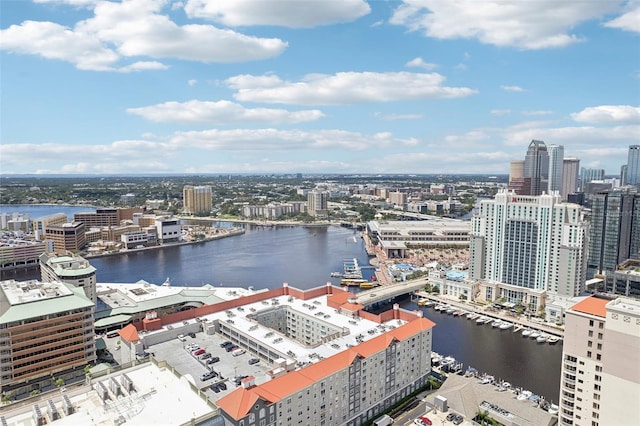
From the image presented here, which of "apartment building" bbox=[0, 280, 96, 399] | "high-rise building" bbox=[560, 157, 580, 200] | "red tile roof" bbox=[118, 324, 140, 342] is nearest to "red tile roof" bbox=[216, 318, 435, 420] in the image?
"red tile roof" bbox=[118, 324, 140, 342]

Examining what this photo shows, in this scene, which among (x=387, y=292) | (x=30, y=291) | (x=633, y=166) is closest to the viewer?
(x=30, y=291)

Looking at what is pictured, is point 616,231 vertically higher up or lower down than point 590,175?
lower down

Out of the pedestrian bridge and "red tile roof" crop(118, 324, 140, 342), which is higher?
"red tile roof" crop(118, 324, 140, 342)

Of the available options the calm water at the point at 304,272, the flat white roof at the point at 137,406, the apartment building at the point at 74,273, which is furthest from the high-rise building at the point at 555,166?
the flat white roof at the point at 137,406

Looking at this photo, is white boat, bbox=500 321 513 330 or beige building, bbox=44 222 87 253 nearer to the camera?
white boat, bbox=500 321 513 330

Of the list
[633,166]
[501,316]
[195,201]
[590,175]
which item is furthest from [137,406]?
[590,175]

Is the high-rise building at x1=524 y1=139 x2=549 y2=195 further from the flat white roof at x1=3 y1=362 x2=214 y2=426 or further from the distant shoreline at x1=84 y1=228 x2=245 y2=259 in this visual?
the flat white roof at x1=3 y1=362 x2=214 y2=426

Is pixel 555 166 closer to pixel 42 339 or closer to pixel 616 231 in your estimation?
pixel 616 231
